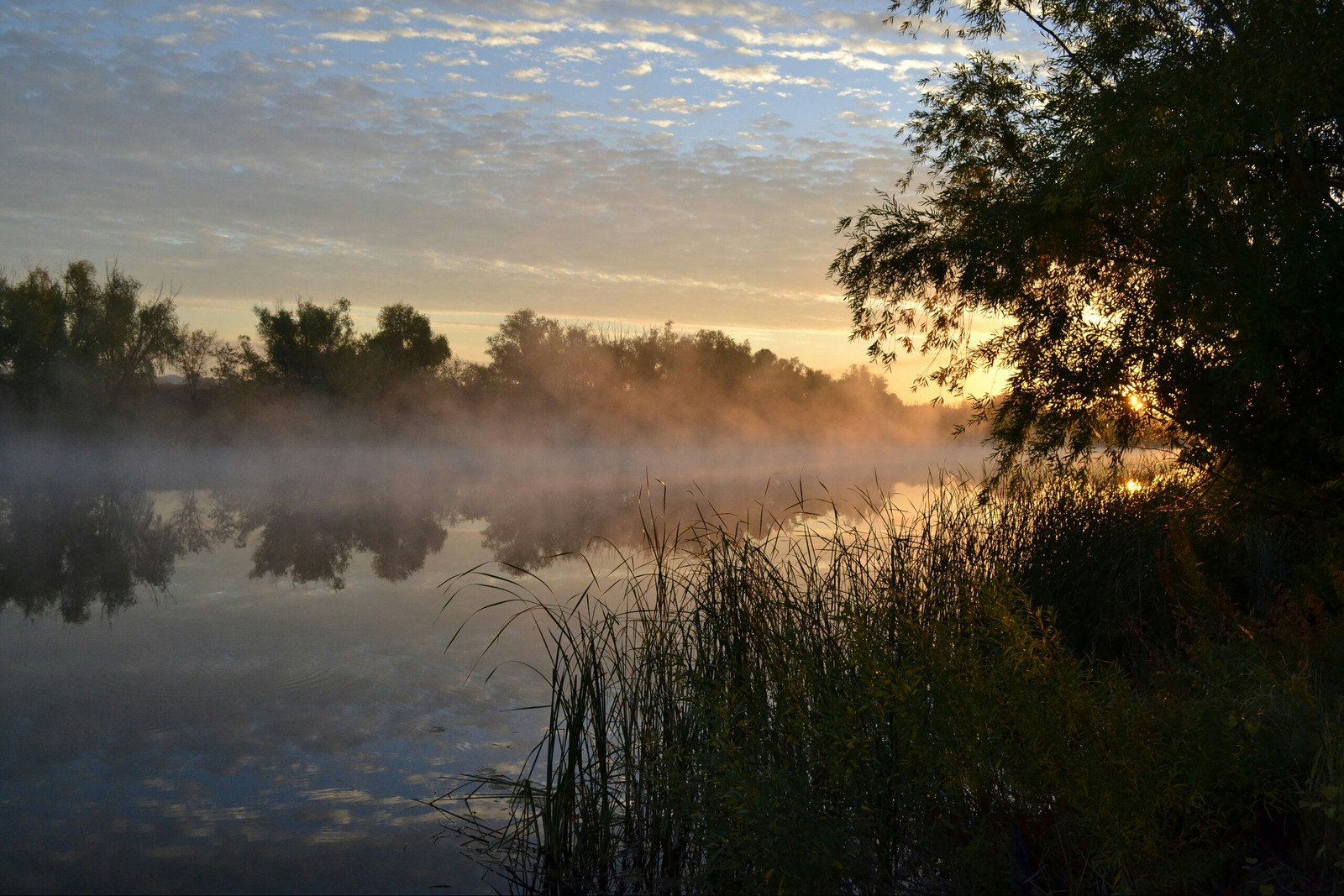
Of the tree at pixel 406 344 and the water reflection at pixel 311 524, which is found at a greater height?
the tree at pixel 406 344

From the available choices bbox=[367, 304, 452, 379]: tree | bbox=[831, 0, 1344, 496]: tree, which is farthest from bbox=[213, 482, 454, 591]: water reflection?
bbox=[367, 304, 452, 379]: tree

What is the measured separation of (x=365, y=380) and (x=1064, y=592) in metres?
38.9

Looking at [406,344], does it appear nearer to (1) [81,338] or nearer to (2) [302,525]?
(1) [81,338]

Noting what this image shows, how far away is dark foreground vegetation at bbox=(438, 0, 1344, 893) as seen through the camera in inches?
137

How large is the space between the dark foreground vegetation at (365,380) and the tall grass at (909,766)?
3486cm

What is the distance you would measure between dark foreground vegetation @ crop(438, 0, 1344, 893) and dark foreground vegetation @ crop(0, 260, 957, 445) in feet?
98.1

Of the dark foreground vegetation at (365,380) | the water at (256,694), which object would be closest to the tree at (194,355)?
the dark foreground vegetation at (365,380)

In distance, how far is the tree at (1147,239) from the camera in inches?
231

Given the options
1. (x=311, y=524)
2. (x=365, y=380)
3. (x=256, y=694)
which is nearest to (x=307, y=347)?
(x=365, y=380)

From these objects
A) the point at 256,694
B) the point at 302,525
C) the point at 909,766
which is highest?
the point at 909,766

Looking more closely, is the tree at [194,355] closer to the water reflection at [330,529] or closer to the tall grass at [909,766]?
the water reflection at [330,529]

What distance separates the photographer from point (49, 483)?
87.9ft

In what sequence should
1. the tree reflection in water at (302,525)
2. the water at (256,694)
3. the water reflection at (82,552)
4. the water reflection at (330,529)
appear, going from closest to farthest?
1. the water at (256,694)
2. the water reflection at (82,552)
3. the tree reflection in water at (302,525)
4. the water reflection at (330,529)

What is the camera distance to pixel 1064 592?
7148 mm
